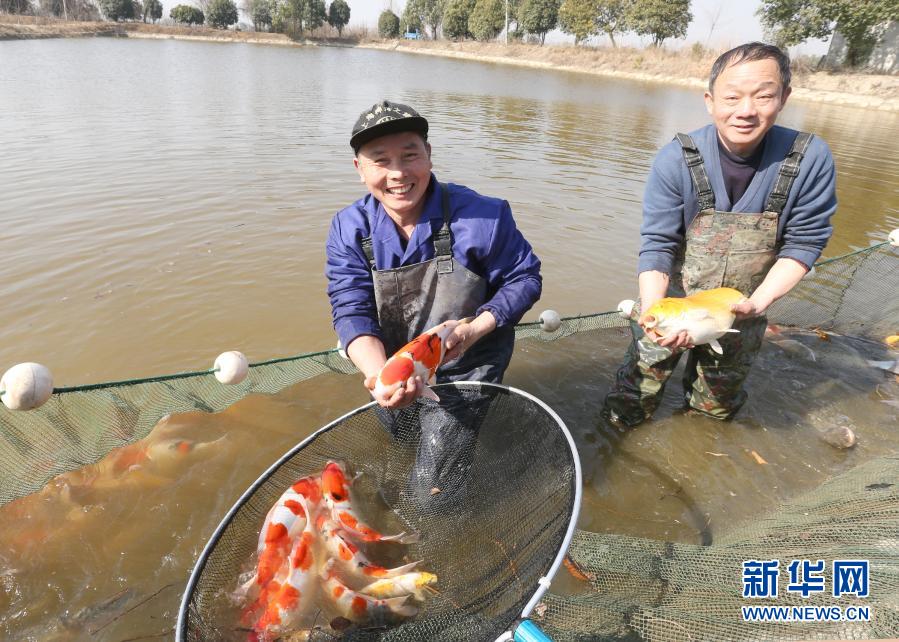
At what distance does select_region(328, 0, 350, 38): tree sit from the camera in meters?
89.0

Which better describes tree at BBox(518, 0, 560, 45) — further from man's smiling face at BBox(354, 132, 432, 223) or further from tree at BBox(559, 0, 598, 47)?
man's smiling face at BBox(354, 132, 432, 223)

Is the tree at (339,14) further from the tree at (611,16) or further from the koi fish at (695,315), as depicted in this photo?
the koi fish at (695,315)

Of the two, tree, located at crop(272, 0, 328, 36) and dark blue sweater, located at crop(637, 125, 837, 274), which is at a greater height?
tree, located at crop(272, 0, 328, 36)

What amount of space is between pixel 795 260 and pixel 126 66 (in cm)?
3031

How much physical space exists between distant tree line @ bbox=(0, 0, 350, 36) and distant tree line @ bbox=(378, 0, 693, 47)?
11.9 meters

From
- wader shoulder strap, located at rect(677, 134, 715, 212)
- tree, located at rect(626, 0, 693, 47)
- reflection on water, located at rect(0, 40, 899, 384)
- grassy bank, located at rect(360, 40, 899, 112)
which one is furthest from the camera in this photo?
tree, located at rect(626, 0, 693, 47)

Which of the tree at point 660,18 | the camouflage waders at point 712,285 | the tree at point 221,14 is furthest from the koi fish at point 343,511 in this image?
the tree at point 221,14

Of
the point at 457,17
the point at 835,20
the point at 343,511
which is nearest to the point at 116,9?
the point at 457,17

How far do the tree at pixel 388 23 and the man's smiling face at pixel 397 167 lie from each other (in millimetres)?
103930

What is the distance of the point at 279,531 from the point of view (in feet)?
7.97

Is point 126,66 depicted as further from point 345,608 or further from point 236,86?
point 345,608

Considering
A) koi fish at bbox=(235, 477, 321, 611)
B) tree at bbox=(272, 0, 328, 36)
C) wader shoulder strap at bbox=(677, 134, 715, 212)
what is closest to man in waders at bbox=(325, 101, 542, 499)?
koi fish at bbox=(235, 477, 321, 611)

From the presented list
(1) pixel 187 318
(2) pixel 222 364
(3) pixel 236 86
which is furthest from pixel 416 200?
(3) pixel 236 86

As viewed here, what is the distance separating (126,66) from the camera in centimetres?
2481
